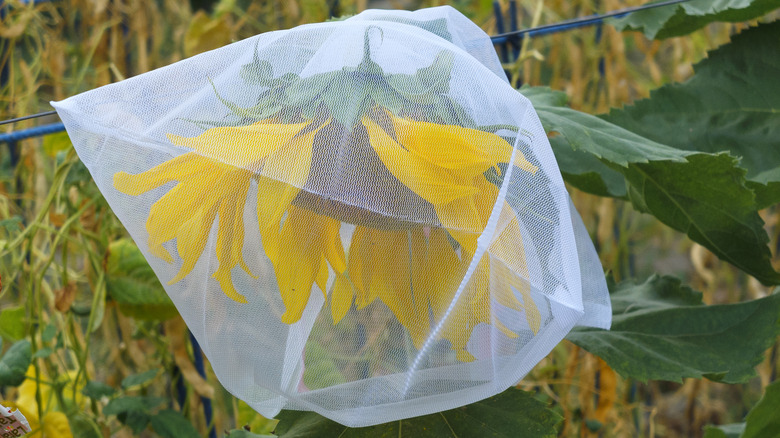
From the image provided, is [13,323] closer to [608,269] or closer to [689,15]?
[608,269]

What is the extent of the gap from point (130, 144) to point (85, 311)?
1.53ft

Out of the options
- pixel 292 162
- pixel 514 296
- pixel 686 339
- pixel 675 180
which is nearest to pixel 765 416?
pixel 686 339

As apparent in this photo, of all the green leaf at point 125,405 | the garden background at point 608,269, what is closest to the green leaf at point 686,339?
the garden background at point 608,269

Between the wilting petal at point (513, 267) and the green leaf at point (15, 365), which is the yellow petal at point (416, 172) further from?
the green leaf at point (15, 365)

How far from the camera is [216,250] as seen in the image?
389mm

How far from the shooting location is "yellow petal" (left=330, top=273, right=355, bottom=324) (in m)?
0.39

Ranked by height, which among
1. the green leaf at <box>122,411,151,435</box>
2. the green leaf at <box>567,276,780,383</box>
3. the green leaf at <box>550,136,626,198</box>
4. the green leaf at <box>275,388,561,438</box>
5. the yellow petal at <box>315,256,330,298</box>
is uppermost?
the yellow petal at <box>315,256,330,298</box>

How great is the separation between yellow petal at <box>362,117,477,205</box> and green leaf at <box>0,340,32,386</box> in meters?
0.41

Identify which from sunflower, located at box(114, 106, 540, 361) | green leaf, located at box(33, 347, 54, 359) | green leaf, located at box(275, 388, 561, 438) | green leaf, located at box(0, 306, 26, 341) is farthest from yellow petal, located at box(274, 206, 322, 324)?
green leaf, located at box(0, 306, 26, 341)

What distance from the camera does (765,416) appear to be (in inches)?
22.9

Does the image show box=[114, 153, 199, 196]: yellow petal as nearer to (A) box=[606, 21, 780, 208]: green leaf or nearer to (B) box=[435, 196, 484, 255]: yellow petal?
(B) box=[435, 196, 484, 255]: yellow petal

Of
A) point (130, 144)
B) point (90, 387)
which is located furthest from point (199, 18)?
point (130, 144)

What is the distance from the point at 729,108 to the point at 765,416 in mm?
309

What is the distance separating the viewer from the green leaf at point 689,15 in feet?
2.11
